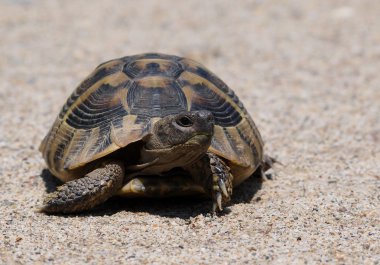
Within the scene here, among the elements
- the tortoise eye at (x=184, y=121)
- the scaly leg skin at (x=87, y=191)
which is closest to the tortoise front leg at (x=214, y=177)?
the tortoise eye at (x=184, y=121)

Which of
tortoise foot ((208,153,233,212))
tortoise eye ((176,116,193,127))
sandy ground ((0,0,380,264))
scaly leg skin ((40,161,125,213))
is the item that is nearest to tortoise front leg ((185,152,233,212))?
tortoise foot ((208,153,233,212))

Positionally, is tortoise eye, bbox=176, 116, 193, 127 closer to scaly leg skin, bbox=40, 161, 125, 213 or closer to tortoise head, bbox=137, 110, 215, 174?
tortoise head, bbox=137, 110, 215, 174

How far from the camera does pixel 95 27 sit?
975 centimetres

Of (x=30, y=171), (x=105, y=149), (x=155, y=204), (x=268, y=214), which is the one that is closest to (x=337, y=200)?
(x=268, y=214)

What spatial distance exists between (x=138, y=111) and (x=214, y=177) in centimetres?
59

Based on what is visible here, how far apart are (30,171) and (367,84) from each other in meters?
3.92

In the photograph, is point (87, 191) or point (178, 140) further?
point (87, 191)

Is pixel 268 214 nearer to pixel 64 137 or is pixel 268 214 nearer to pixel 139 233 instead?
pixel 139 233

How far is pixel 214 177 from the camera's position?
3.91 m

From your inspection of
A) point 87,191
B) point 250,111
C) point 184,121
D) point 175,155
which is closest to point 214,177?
point 175,155

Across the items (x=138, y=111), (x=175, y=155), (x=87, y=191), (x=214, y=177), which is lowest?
(x=87, y=191)

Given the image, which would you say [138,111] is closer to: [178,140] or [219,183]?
[178,140]

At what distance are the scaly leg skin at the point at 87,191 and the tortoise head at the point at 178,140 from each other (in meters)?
0.22

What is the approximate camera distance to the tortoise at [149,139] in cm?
385
